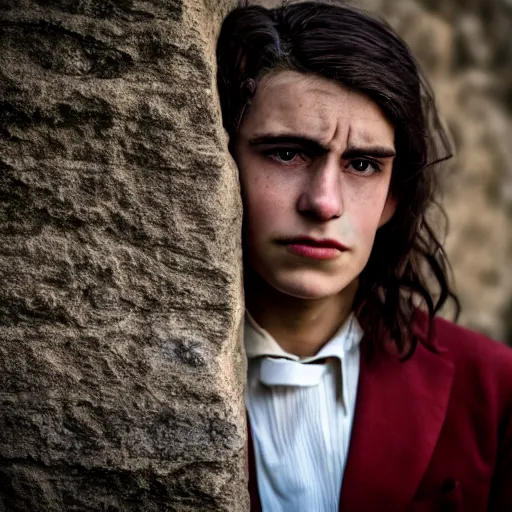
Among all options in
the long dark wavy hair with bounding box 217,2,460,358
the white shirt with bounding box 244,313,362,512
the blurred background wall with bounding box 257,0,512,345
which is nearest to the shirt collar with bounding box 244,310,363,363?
the white shirt with bounding box 244,313,362,512

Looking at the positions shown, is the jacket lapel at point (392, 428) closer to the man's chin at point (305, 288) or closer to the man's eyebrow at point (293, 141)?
the man's chin at point (305, 288)

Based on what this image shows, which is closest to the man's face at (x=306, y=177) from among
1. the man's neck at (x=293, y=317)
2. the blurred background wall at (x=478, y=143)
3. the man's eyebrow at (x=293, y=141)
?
the man's eyebrow at (x=293, y=141)

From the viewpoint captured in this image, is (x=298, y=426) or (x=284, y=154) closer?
(x=284, y=154)

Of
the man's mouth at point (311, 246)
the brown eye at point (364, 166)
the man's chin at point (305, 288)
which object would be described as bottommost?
the man's chin at point (305, 288)

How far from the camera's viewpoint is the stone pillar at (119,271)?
40.7 inches

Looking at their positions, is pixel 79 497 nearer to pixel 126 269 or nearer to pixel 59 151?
pixel 126 269

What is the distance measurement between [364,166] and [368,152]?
0.04 m

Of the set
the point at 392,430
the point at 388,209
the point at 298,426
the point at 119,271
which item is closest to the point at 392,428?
the point at 392,430

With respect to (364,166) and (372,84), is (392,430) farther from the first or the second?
(372,84)

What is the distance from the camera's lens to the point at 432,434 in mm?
1378

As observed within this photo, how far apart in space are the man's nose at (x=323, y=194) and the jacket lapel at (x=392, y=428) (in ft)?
1.30

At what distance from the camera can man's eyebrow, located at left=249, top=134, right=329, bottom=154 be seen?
117 centimetres

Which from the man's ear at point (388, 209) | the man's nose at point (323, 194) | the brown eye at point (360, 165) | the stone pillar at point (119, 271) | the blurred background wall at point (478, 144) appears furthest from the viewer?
the blurred background wall at point (478, 144)

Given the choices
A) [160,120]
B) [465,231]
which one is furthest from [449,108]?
[160,120]
